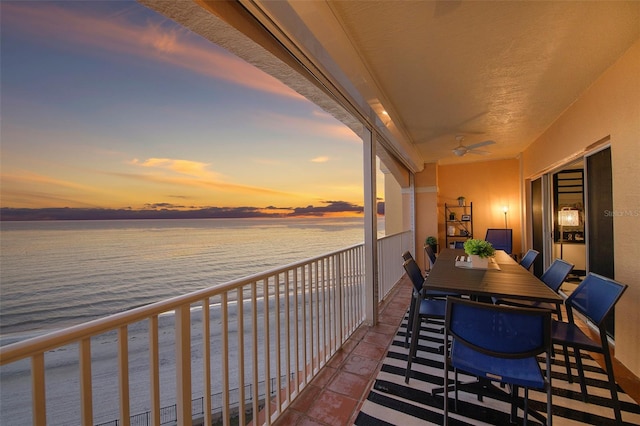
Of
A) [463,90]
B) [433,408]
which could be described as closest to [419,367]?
[433,408]

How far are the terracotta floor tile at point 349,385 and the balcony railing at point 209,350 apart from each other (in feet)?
0.63

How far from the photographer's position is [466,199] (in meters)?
6.40

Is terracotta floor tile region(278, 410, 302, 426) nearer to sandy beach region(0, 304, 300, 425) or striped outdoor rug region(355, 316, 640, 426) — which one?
striped outdoor rug region(355, 316, 640, 426)

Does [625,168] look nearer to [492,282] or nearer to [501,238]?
[492,282]

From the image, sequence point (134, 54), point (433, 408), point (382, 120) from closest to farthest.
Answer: point (433, 408) < point (382, 120) < point (134, 54)

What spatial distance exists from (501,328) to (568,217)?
410 cm

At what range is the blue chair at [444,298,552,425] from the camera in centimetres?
131

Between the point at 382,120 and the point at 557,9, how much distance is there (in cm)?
155

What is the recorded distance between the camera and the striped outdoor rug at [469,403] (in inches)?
65.4

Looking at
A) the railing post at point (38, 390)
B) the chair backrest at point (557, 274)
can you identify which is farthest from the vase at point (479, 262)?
the railing post at point (38, 390)

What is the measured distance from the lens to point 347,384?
201cm

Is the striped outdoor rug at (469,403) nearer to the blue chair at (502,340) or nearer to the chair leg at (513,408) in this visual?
the chair leg at (513,408)

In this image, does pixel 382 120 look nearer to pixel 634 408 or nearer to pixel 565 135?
pixel 565 135

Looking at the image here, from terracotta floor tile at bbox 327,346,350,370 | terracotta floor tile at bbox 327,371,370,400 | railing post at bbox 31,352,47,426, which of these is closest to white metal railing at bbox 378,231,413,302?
terracotta floor tile at bbox 327,346,350,370
